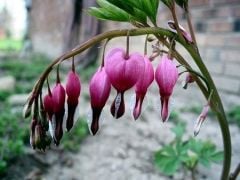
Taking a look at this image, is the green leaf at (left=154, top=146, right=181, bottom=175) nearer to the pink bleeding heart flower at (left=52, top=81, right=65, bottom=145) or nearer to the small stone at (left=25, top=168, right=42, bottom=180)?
the small stone at (left=25, top=168, right=42, bottom=180)

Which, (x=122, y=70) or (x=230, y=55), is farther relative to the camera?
(x=230, y=55)

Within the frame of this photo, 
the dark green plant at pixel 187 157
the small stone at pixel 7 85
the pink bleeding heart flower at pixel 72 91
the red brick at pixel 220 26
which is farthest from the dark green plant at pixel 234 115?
the small stone at pixel 7 85

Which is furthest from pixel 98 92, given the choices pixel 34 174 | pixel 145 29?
pixel 34 174

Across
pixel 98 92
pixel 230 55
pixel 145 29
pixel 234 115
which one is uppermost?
pixel 145 29

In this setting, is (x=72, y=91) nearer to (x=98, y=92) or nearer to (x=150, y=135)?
(x=98, y=92)

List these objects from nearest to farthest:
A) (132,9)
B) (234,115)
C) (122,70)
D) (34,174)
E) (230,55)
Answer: (122,70) → (132,9) → (34,174) → (234,115) → (230,55)

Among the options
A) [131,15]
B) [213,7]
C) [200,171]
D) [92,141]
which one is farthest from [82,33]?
[131,15]

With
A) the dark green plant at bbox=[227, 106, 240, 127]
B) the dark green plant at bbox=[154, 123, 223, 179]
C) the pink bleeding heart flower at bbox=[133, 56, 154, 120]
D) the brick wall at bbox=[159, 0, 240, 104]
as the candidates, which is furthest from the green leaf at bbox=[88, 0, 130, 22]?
the brick wall at bbox=[159, 0, 240, 104]
